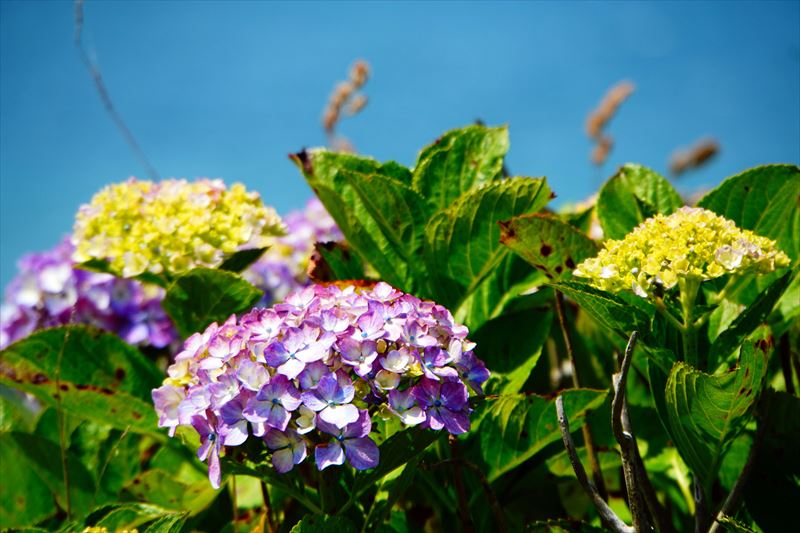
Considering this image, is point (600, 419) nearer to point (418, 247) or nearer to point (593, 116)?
point (418, 247)

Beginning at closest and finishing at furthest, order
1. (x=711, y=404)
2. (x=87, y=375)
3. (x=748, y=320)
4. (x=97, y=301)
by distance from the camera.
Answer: (x=711, y=404)
(x=748, y=320)
(x=87, y=375)
(x=97, y=301)

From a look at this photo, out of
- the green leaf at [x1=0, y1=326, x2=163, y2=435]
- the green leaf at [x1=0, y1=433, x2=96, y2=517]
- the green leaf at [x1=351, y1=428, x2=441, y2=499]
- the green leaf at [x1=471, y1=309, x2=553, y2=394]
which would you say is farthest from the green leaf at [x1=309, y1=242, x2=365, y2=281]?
the green leaf at [x1=0, y1=433, x2=96, y2=517]

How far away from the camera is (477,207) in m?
1.39

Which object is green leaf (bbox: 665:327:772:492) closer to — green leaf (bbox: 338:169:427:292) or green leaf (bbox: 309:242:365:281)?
green leaf (bbox: 338:169:427:292)

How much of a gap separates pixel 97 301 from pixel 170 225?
0.63 m

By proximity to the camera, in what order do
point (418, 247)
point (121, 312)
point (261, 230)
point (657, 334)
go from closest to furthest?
1. point (657, 334)
2. point (418, 247)
3. point (261, 230)
4. point (121, 312)

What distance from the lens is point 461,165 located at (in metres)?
1.59

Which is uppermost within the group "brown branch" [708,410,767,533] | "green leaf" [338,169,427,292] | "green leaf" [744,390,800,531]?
"green leaf" [338,169,427,292]

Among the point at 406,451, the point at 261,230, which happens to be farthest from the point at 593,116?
the point at 406,451

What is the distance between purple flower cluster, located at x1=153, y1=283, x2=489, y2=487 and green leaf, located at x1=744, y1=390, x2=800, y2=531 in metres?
0.58

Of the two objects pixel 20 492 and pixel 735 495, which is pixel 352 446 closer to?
pixel 735 495

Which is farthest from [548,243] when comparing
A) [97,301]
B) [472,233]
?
[97,301]

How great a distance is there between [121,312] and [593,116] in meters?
2.63

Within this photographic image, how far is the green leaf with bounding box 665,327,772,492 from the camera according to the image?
3.41 ft
